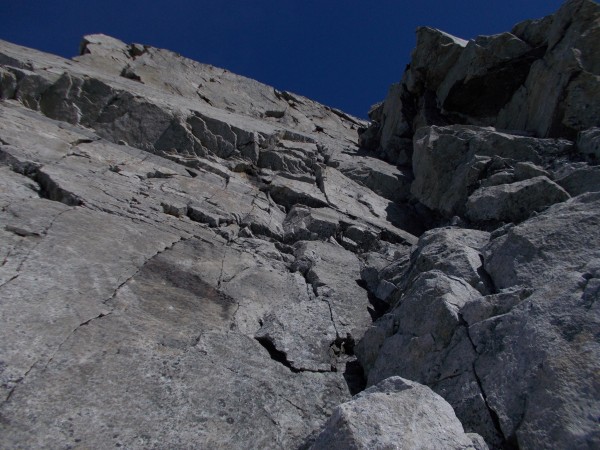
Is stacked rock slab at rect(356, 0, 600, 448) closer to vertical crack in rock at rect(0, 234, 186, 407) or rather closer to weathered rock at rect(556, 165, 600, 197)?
weathered rock at rect(556, 165, 600, 197)

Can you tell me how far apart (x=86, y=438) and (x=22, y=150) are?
8.55m

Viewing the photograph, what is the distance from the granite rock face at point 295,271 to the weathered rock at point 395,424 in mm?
25

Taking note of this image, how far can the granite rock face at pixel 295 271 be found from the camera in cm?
606

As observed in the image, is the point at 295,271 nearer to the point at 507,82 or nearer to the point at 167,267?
the point at 167,267

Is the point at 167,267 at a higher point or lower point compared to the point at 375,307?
lower

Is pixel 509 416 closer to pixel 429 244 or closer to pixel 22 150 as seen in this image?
pixel 429 244

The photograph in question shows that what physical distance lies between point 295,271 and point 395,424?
21.9 feet

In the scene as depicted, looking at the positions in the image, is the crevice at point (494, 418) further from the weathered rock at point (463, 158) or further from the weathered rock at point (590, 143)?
the weathered rock at point (590, 143)

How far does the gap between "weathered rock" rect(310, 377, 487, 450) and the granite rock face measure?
0.08ft

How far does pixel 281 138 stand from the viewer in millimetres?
20625

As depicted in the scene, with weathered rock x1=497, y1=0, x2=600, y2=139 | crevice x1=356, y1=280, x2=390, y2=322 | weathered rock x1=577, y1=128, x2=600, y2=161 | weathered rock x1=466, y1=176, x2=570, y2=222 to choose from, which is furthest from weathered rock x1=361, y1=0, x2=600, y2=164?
crevice x1=356, y1=280, x2=390, y2=322

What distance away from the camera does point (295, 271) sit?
38.7 ft

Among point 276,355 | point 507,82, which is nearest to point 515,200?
point 276,355

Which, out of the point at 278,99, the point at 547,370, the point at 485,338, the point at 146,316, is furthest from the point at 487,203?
the point at 278,99
